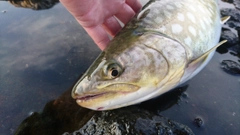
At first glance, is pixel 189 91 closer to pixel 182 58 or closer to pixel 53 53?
pixel 182 58

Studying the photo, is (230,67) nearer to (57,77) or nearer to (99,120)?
(99,120)

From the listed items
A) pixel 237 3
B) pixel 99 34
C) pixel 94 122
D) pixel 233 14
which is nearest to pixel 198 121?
pixel 94 122

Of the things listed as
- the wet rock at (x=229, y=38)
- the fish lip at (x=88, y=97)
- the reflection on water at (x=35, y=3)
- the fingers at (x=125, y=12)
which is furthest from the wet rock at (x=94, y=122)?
the reflection on water at (x=35, y=3)

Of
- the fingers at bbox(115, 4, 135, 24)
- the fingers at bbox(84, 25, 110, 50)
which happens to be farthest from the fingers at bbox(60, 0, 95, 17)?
the fingers at bbox(115, 4, 135, 24)

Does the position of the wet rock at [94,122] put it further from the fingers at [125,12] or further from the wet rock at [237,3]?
the wet rock at [237,3]

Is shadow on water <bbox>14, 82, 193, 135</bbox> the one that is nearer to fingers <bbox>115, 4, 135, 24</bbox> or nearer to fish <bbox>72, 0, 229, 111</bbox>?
fish <bbox>72, 0, 229, 111</bbox>
